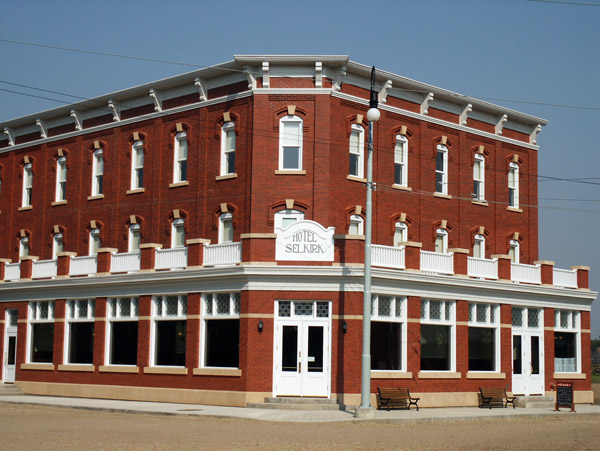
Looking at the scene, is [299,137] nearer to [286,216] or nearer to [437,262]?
[286,216]

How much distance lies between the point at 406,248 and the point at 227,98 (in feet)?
30.4

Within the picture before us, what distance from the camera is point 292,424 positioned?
2427 cm

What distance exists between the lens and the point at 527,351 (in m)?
35.2

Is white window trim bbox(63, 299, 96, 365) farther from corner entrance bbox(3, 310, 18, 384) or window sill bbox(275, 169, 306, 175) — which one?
window sill bbox(275, 169, 306, 175)

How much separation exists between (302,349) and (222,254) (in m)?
4.40

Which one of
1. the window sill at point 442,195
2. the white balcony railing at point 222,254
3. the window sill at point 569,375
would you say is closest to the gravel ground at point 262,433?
the white balcony railing at point 222,254

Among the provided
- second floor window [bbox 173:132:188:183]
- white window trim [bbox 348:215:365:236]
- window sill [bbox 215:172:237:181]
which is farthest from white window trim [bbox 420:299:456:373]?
second floor window [bbox 173:132:188:183]

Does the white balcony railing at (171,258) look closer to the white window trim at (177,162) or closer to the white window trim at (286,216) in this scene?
the white window trim at (286,216)

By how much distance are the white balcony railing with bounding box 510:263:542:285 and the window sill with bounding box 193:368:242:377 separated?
12.3 metres

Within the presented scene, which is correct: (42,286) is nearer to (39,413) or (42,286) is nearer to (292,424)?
(39,413)

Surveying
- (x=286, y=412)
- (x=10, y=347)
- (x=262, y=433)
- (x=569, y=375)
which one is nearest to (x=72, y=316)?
(x=10, y=347)

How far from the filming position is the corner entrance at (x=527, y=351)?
34781mm

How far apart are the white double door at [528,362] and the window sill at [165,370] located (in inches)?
495

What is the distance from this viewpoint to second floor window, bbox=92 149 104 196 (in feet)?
132
